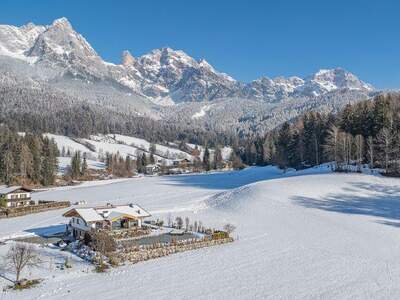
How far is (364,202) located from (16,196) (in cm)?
5961

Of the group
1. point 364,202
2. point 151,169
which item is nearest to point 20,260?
point 364,202

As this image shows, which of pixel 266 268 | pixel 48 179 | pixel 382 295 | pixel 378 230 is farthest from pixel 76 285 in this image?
pixel 48 179

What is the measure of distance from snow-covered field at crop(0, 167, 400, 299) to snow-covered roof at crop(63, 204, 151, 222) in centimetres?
742

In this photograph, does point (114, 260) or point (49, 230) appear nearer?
point (114, 260)

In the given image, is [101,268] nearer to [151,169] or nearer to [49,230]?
[49,230]

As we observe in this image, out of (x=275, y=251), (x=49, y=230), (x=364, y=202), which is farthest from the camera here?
(x=364, y=202)

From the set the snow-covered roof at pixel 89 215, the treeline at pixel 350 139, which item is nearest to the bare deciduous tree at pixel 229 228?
the snow-covered roof at pixel 89 215

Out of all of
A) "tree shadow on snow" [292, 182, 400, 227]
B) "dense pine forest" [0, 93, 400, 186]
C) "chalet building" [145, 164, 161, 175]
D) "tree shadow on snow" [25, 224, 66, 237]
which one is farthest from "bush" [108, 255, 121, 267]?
"chalet building" [145, 164, 161, 175]

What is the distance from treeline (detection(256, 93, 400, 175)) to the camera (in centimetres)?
8919

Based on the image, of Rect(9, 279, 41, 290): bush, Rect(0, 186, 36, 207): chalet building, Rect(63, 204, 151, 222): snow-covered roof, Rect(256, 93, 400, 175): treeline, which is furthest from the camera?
Rect(256, 93, 400, 175): treeline

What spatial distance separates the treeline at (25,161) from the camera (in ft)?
372

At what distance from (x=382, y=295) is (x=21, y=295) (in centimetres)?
2744

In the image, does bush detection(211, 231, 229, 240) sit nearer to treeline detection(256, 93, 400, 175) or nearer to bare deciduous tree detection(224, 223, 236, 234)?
bare deciduous tree detection(224, 223, 236, 234)

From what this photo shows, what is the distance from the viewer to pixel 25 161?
11500cm
